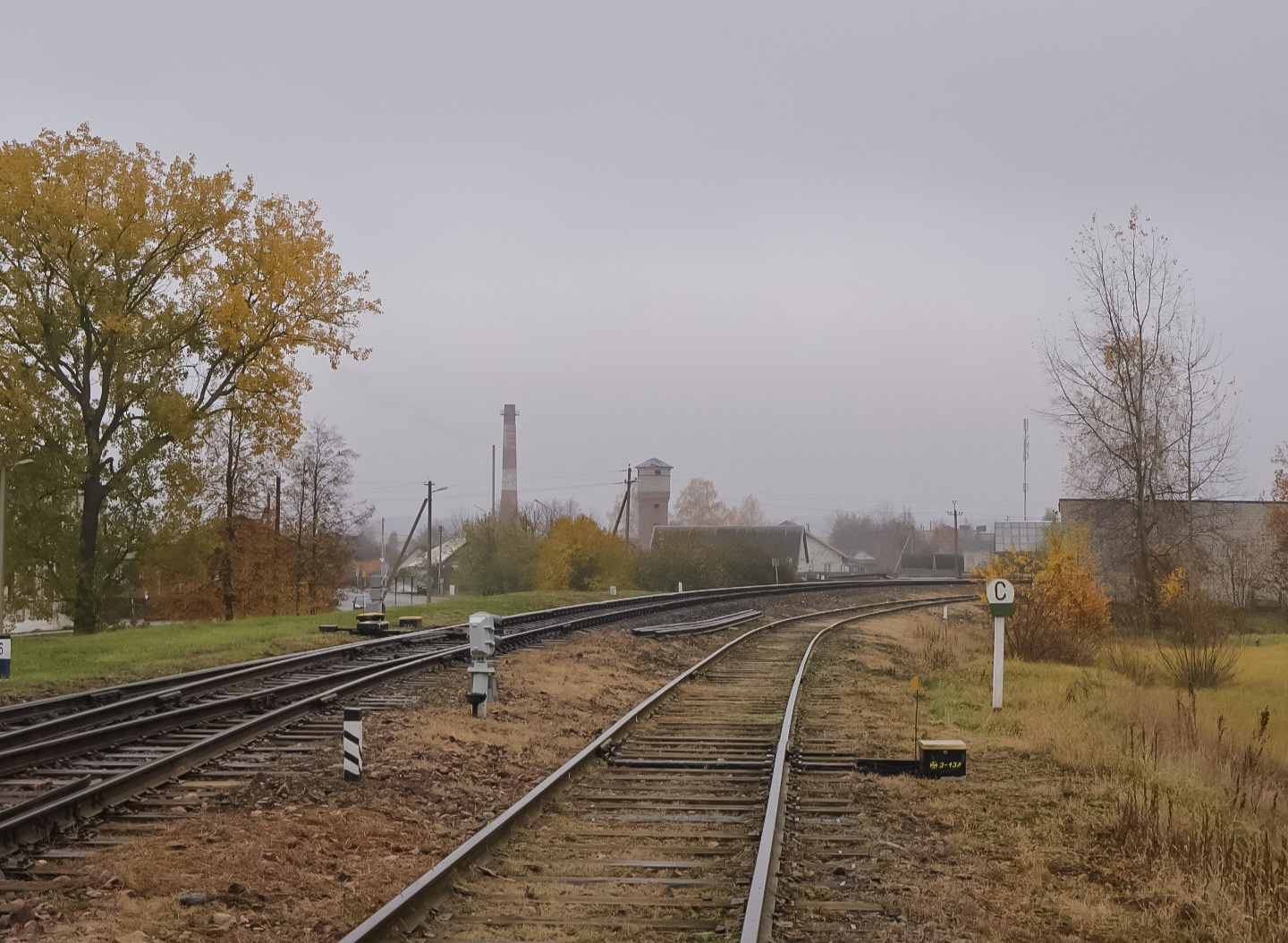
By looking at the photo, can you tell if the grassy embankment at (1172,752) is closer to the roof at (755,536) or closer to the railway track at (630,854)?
the railway track at (630,854)

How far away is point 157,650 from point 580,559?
38.7 meters

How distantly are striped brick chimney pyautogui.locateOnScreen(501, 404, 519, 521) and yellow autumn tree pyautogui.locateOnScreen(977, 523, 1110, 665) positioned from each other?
6265 cm

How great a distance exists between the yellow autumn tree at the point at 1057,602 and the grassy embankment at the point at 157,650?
45.5 ft

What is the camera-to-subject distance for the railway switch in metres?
14.1

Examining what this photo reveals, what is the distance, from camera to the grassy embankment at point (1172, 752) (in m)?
7.61

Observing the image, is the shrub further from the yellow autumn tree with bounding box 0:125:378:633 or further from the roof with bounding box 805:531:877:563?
the roof with bounding box 805:531:877:563

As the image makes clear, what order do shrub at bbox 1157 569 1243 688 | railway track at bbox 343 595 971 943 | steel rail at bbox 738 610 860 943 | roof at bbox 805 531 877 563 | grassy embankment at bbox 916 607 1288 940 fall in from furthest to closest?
roof at bbox 805 531 877 563
shrub at bbox 1157 569 1243 688
grassy embankment at bbox 916 607 1288 940
railway track at bbox 343 595 971 943
steel rail at bbox 738 610 860 943

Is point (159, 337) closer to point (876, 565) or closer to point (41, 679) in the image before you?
point (41, 679)

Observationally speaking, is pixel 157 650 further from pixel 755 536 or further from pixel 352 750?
pixel 755 536

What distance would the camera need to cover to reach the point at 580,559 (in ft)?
203

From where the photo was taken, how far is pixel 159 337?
115 feet

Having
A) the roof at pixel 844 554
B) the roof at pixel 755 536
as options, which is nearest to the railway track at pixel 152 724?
the roof at pixel 755 536

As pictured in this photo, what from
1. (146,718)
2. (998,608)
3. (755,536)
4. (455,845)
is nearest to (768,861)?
(455,845)

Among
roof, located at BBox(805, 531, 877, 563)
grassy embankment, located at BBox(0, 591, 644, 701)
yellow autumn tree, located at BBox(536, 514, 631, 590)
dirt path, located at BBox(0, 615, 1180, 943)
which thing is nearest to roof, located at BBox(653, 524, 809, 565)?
yellow autumn tree, located at BBox(536, 514, 631, 590)
